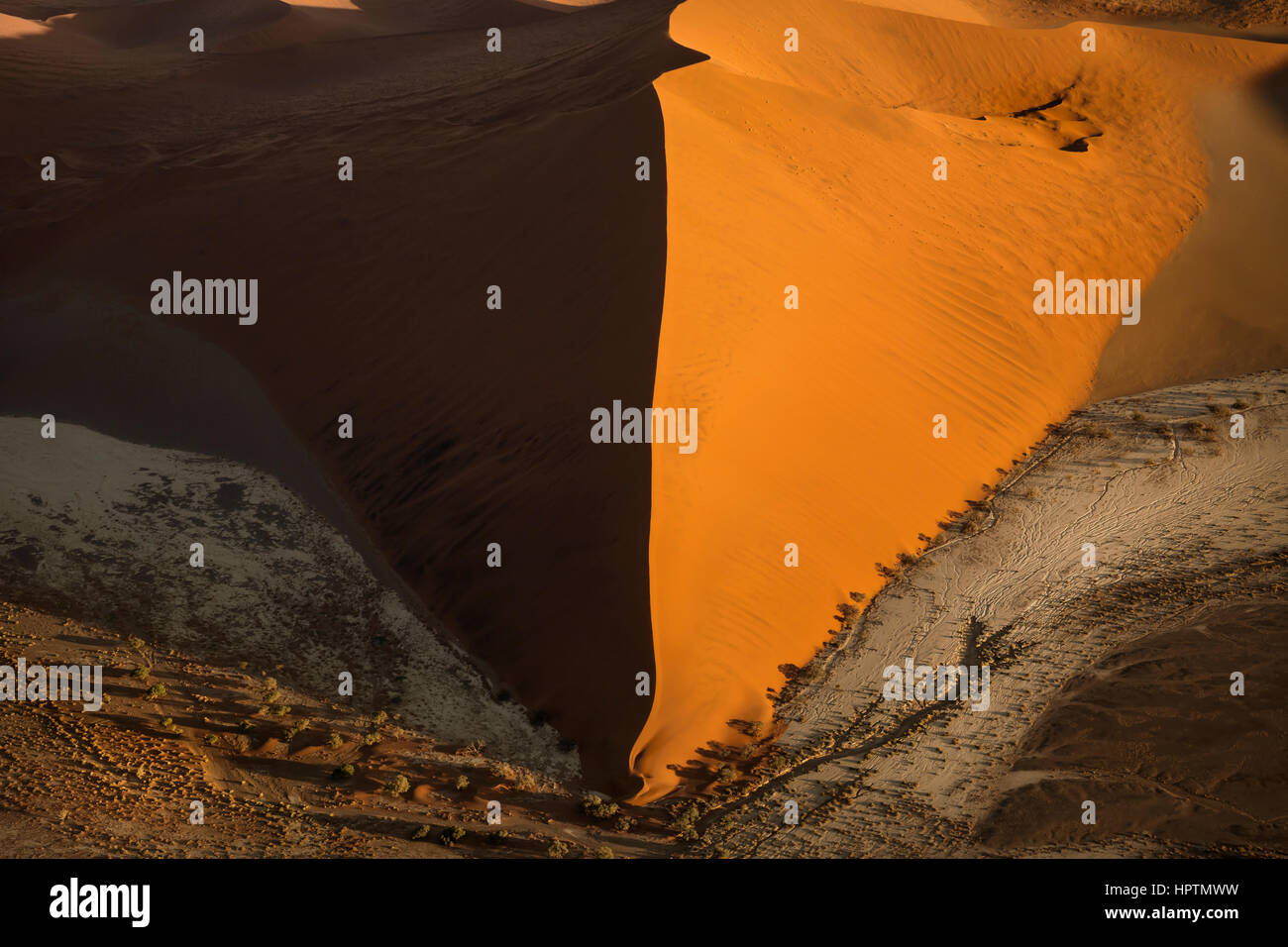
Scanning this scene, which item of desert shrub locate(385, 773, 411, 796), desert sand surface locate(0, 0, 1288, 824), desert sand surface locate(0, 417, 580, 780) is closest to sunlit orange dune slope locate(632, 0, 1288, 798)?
desert sand surface locate(0, 0, 1288, 824)

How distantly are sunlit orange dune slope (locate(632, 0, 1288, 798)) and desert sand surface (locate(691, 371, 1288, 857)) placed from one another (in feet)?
2.51

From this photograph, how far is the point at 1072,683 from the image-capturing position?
1155 cm

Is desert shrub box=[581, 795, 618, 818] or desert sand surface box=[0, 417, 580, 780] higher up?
desert sand surface box=[0, 417, 580, 780]

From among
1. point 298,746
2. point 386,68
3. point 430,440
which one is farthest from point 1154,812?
point 386,68

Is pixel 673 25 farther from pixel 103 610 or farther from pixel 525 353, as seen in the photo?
pixel 103 610

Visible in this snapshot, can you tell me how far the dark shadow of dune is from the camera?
11898 millimetres

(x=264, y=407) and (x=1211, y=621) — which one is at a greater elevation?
(x=264, y=407)

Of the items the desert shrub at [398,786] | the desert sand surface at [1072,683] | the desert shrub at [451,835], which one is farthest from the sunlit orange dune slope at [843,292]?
the desert shrub at [398,786]

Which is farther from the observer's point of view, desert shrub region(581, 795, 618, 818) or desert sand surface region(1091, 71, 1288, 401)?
desert sand surface region(1091, 71, 1288, 401)

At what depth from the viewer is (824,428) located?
13961 millimetres

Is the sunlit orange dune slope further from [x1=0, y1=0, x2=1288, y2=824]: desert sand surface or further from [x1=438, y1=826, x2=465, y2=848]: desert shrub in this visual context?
[x1=438, y1=826, x2=465, y2=848]: desert shrub

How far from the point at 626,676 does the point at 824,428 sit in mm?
5022

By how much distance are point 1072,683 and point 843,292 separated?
272 inches

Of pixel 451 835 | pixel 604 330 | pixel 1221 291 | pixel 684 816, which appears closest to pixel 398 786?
pixel 451 835
